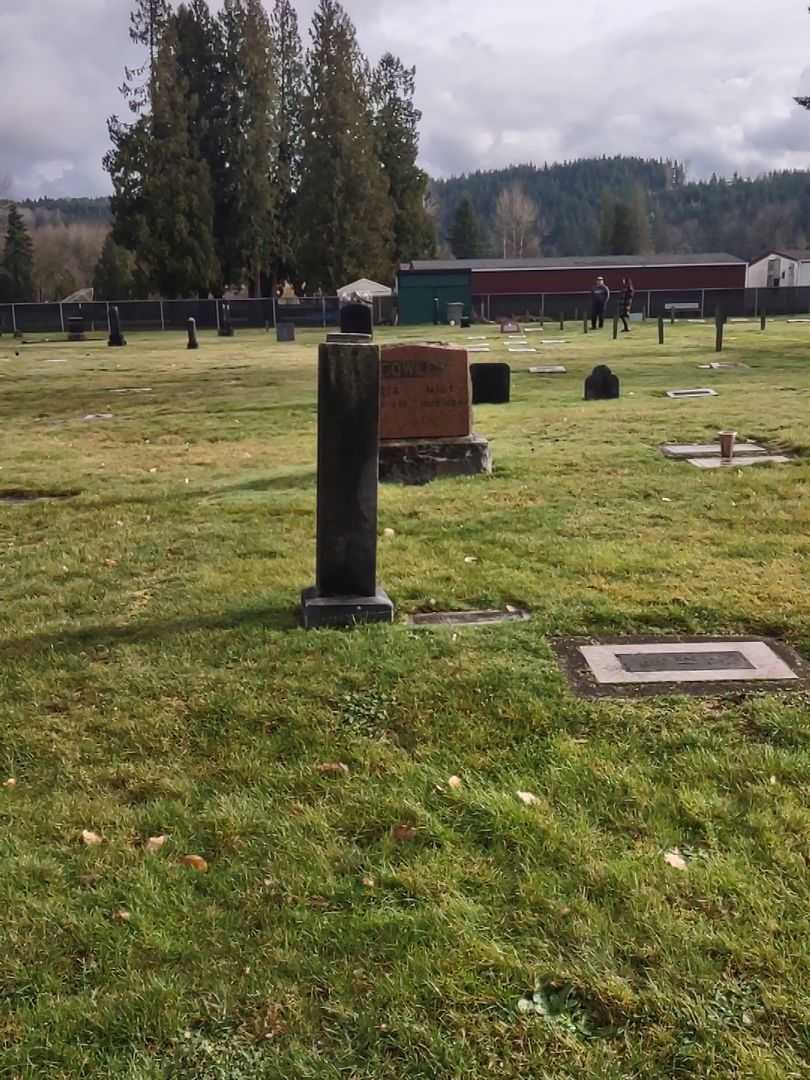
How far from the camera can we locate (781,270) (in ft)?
290

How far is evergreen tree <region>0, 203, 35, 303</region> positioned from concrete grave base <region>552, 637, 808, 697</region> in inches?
3021

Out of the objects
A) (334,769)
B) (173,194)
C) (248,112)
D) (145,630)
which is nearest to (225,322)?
(173,194)

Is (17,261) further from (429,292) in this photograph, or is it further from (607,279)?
(607,279)

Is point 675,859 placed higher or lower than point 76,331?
lower

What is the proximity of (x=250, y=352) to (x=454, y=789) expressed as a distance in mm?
25718

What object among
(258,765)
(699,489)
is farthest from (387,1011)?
(699,489)

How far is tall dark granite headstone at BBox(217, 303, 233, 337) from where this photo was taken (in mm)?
38500

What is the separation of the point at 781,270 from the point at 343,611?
95106 millimetres

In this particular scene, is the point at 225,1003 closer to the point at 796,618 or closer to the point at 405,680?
the point at 405,680

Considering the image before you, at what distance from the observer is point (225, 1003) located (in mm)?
2186

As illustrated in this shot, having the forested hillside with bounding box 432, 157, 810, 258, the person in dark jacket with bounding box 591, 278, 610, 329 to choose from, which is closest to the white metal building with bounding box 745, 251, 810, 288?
the forested hillside with bounding box 432, 157, 810, 258

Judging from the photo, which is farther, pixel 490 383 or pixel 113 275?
pixel 113 275

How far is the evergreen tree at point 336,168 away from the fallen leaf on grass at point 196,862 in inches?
2050

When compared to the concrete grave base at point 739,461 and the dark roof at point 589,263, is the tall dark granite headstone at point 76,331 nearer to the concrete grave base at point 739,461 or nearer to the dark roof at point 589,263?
the dark roof at point 589,263
